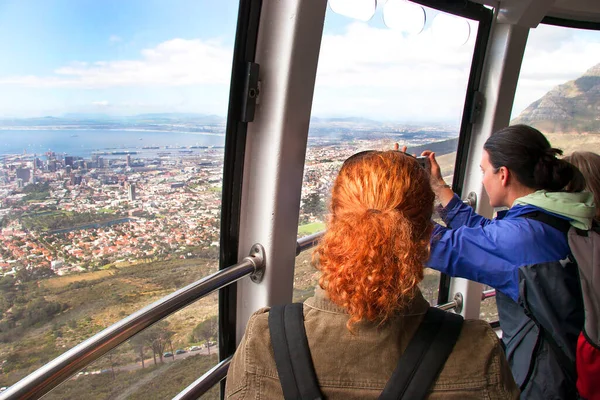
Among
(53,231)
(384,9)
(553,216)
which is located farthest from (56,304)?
(384,9)

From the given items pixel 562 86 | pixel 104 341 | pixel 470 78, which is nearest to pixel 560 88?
pixel 562 86

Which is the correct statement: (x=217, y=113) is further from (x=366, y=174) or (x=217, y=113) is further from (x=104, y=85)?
(x=366, y=174)

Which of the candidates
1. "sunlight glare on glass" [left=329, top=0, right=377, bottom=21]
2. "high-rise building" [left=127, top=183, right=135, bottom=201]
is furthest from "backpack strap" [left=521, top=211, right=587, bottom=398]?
"high-rise building" [left=127, top=183, right=135, bottom=201]

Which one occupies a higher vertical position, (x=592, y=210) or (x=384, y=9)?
(x=384, y=9)

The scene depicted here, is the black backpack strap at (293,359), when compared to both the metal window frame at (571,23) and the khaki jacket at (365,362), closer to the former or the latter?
the khaki jacket at (365,362)

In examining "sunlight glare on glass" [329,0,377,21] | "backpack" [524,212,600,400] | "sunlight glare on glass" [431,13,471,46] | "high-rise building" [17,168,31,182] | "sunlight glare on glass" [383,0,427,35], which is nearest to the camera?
"high-rise building" [17,168,31,182]

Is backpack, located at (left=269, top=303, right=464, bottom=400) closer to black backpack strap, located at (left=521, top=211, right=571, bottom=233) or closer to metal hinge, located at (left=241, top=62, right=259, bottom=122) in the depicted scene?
black backpack strap, located at (left=521, top=211, right=571, bottom=233)
